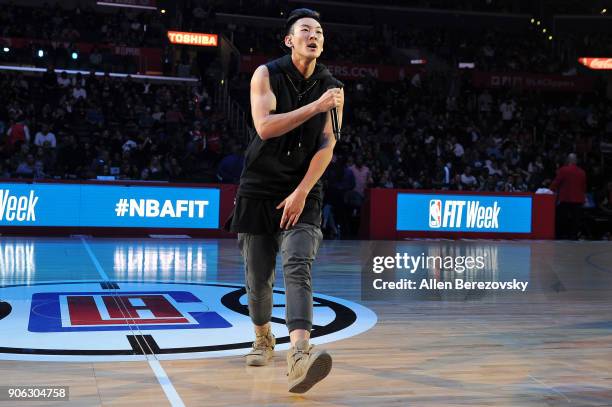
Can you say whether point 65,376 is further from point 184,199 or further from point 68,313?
point 184,199

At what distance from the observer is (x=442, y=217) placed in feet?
50.9

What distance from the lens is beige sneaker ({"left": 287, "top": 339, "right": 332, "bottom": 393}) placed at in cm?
332

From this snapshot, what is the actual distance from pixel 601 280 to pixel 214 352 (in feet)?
19.8

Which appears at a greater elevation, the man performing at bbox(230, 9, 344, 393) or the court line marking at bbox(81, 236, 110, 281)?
the man performing at bbox(230, 9, 344, 393)

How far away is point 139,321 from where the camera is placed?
533cm

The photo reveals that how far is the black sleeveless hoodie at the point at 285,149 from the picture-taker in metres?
3.80

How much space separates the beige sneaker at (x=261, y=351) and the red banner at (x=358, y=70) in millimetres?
23006

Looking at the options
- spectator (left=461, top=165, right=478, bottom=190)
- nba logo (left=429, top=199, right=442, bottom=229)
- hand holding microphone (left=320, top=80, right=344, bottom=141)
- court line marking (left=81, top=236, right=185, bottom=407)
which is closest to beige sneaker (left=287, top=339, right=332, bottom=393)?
court line marking (left=81, top=236, right=185, bottom=407)

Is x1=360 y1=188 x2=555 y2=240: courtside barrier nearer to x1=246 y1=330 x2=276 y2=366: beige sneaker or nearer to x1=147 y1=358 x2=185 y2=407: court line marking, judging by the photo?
x1=246 y1=330 x2=276 y2=366: beige sneaker

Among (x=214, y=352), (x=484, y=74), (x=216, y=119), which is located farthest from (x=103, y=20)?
(x=214, y=352)

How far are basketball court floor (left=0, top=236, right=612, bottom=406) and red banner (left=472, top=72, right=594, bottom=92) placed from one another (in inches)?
840

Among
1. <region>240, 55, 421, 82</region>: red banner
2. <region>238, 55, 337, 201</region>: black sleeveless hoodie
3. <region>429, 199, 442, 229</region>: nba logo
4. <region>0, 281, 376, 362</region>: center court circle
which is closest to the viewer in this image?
<region>238, 55, 337, 201</region>: black sleeveless hoodie

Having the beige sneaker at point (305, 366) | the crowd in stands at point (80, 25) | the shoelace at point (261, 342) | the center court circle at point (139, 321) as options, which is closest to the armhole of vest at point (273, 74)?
the beige sneaker at point (305, 366)

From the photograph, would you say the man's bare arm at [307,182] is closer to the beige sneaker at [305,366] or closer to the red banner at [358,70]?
the beige sneaker at [305,366]
